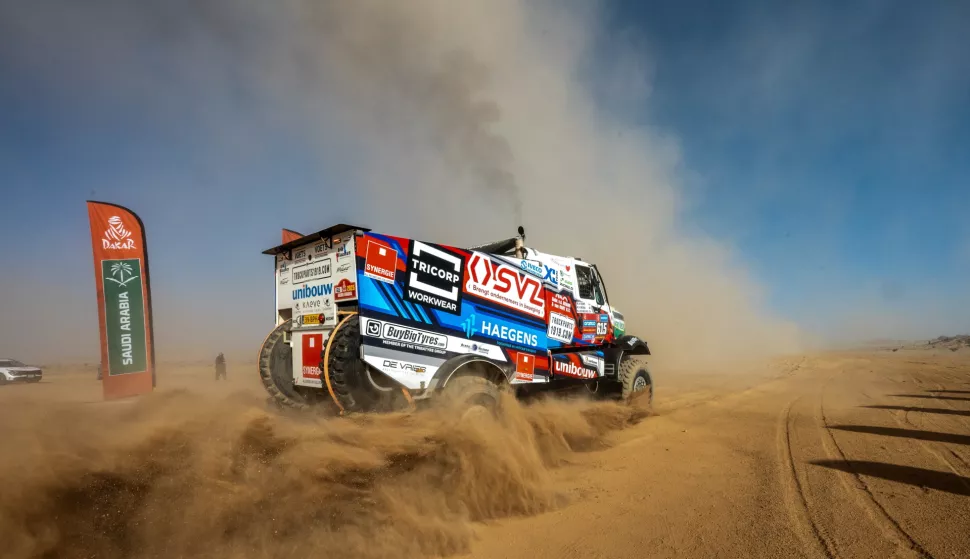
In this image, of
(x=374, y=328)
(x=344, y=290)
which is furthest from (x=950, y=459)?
(x=344, y=290)

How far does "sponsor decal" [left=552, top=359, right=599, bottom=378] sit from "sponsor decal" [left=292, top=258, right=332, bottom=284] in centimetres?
395

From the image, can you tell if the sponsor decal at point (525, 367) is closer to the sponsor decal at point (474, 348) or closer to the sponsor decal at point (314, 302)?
the sponsor decal at point (474, 348)

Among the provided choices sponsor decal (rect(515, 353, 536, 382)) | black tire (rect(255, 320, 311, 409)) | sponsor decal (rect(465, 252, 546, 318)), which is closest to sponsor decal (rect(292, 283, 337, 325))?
black tire (rect(255, 320, 311, 409))

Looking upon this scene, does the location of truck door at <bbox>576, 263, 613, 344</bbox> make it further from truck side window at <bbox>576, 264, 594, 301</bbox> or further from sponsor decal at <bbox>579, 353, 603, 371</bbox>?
sponsor decal at <bbox>579, 353, 603, 371</bbox>

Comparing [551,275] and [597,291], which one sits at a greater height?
[551,275]

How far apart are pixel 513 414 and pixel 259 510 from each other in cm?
345

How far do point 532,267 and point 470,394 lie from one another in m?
2.53

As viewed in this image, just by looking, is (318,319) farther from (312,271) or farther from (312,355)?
(312,271)

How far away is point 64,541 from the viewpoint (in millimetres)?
2816

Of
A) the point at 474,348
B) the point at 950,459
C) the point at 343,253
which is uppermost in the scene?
the point at 343,253

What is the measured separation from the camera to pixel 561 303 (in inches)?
321

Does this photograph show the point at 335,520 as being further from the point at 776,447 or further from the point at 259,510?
the point at 776,447

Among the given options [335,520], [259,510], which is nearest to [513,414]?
[335,520]

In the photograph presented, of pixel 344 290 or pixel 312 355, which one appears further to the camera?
pixel 312 355
